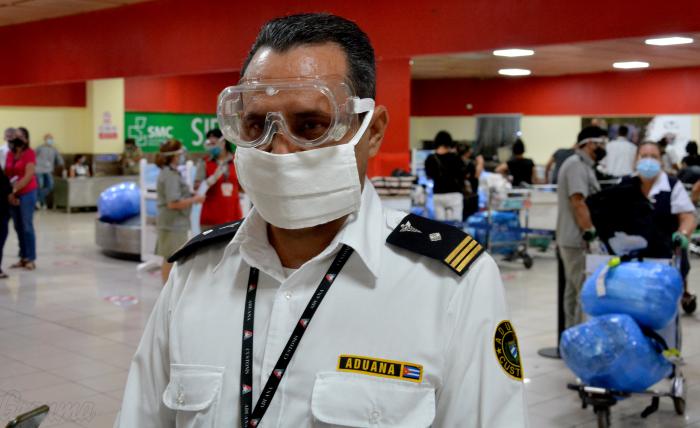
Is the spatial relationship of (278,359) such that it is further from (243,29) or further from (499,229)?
(499,229)

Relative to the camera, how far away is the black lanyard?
1.38 m

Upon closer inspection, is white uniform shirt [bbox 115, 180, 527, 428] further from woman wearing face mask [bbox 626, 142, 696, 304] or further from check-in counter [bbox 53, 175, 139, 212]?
check-in counter [bbox 53, 175, 139, 212]

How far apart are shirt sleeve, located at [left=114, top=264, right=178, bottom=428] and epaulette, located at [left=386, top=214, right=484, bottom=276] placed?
43 centimetres

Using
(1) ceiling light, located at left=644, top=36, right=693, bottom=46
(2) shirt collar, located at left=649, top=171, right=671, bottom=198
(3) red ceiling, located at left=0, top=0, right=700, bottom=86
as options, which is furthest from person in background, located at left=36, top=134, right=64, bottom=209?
(2) shirt collar, located at left=649, top=171, right=671, bottom=198

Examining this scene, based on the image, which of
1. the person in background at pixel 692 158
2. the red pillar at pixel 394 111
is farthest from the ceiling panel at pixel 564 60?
the red pillar at pixel 394 111

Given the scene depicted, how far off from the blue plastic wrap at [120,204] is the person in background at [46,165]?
584 cm

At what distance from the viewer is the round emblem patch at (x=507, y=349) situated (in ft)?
4.51

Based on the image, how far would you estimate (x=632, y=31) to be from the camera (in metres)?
5.71

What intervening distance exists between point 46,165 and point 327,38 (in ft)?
55.0

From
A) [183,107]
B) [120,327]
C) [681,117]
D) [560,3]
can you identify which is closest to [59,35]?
[120,327]

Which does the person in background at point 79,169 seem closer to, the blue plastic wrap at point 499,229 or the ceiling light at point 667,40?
the blue plastic wrap at point 499,229

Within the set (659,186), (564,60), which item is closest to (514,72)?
(564,60)

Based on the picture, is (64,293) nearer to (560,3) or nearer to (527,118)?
(560,3)

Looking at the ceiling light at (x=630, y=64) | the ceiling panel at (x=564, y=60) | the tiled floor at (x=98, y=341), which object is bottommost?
the tiled floor at (x=98, y=341)
